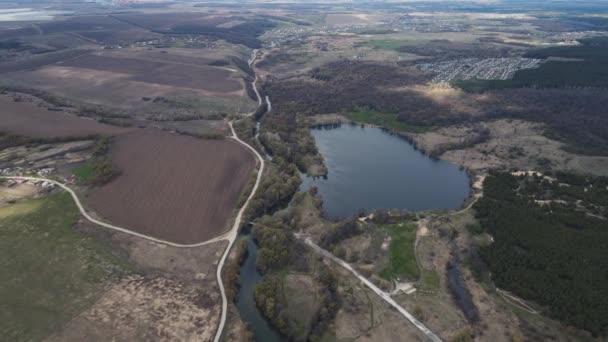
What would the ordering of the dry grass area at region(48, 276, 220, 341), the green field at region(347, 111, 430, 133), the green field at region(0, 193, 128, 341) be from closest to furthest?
the dry grass area at region(48, 276, 220, 341) < the green field at region(0, 193, 128, 341) < the green field at region(347, 111, 430, 133)

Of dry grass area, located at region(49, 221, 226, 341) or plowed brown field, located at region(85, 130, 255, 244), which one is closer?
dry grass area, located at region(49, 221, 226, 341)

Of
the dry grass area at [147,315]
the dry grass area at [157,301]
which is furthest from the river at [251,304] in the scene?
the dry grass area at [147,315]

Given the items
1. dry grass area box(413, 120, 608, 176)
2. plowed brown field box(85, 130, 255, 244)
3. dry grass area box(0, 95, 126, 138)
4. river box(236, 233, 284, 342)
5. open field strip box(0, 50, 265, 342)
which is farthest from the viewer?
dry grass area box(0, 95, 126, 138)

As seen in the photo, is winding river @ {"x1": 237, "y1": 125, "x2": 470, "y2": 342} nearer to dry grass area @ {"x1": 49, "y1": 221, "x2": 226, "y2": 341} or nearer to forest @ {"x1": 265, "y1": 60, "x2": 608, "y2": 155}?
dry grass area @ {"x1": 49, "y1": 221, "x2": 226, "y2": 341}

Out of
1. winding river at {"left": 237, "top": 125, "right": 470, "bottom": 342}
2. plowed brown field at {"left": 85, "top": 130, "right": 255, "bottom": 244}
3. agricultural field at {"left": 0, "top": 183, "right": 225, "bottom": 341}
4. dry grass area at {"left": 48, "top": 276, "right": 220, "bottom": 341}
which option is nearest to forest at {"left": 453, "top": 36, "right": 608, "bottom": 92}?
winding river at {"left": 237, "top": 125, "right": 470, "bottom": 342}

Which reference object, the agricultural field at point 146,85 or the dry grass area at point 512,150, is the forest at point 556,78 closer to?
the dry grass area at point 512,150

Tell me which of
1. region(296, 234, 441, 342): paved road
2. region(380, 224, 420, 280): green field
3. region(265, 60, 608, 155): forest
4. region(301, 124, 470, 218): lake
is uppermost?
region(265, 60, 608, 155): forest
